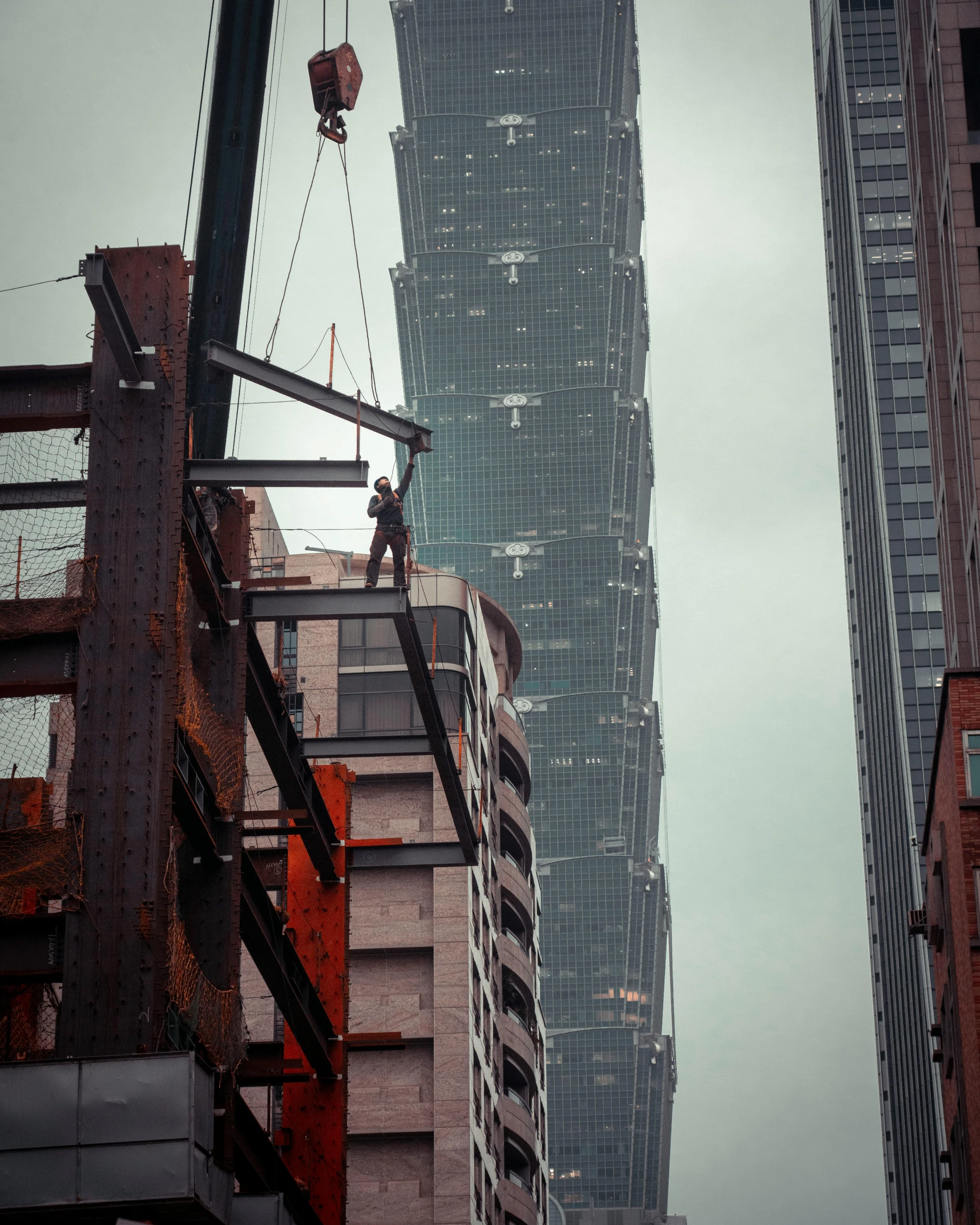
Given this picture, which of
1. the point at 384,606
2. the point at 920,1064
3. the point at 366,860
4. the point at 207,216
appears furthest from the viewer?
the point at 920,1064

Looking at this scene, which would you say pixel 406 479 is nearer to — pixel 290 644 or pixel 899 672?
pixel 290 644

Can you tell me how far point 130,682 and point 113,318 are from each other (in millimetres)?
5272

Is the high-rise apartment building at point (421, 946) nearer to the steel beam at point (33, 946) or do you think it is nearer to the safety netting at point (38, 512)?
the safety netting at point (38, 512)

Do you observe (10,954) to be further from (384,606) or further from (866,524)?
(866,524)

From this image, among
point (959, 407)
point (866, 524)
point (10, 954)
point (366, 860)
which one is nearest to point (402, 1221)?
point (366, 860)

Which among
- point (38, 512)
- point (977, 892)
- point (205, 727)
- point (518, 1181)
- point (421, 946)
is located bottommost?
point (518, 1181)

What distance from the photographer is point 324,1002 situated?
4206 cm

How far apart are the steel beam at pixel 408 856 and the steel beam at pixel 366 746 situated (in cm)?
246

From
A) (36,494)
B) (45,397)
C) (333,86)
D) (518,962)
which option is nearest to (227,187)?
(333,86)

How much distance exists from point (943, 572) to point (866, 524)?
13155cm

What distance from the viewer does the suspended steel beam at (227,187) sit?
35.8m

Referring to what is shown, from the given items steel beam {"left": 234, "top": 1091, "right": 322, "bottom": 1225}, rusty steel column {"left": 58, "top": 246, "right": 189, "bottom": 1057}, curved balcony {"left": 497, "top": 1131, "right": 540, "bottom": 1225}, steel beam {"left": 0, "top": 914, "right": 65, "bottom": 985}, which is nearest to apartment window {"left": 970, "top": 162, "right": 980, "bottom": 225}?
rusty steel column {"left": 58, "top": 246, "right": 189, "bottom": 1057}

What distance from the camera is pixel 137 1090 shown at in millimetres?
23750

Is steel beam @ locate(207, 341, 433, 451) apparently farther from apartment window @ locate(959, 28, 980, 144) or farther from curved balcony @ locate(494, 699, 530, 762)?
curved balcony @ locate(494, 699, 530, 762)
